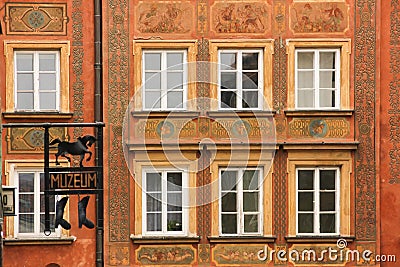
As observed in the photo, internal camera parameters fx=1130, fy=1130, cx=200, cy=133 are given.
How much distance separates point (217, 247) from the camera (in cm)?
2069

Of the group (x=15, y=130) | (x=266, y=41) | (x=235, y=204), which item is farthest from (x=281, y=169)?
(x=15, y=130)

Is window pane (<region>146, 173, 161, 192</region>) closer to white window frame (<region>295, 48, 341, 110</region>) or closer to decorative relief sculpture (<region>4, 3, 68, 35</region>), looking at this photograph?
white window frame (<region>295, 48, 341, 110</region>)

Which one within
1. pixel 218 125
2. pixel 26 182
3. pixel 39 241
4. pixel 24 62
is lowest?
pixel 39 241

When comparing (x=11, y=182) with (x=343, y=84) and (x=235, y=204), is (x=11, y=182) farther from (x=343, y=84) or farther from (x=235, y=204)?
(x=343, y=84)

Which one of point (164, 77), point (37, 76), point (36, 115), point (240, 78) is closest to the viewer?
point (36, 115)

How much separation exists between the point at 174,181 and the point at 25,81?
10.7 ft

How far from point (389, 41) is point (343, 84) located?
115 cm

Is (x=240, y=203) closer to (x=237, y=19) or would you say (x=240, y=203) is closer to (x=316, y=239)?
(x=316, y=239)

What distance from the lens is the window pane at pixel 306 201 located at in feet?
68.1

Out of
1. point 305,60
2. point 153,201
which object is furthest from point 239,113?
point 153,201

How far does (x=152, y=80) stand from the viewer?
20.6m

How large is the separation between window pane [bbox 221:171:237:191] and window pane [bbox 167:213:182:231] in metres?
0.97

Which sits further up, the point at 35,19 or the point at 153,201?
the point at 35,19

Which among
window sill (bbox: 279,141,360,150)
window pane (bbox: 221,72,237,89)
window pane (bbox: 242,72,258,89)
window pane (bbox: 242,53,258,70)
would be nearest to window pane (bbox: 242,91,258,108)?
window pane (bbox: 242,72,258,89)
